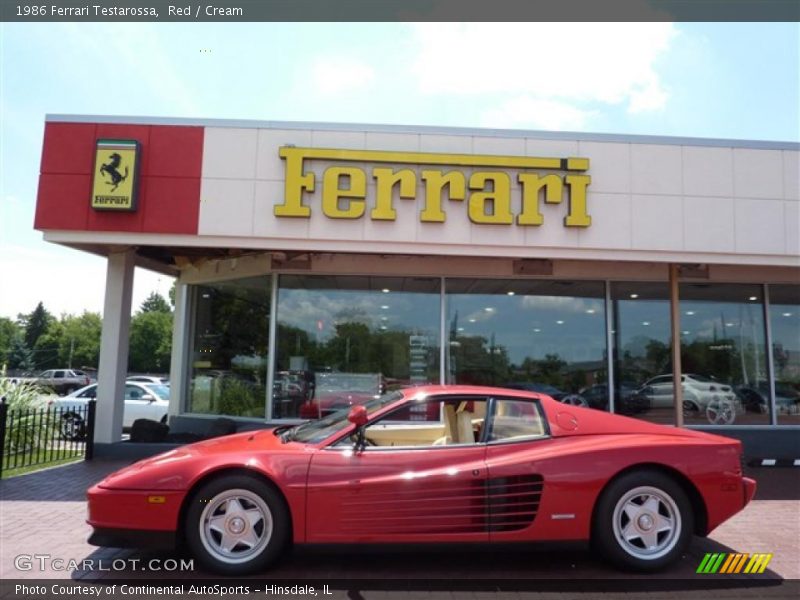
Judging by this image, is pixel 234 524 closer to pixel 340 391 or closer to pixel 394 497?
pixel 394 497

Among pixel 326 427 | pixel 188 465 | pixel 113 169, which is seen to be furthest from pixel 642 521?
pixel 113 169

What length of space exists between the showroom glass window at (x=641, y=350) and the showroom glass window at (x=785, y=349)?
175cm

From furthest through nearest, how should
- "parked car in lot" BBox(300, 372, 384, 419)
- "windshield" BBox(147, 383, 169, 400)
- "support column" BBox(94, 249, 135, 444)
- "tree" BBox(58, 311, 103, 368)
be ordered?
"tree" BBox(58, 311, 103, 368), "windshield" BBox(147, 383, 169, 400), "parked car in lot" BBox(300, 372, 384, 419), "support column" BBox(94, 249, 135, 444)

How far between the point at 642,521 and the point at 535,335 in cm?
636

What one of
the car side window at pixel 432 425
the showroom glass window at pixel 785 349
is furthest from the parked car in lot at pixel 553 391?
the car side window at pixel 432 425

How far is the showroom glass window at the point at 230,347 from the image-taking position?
10266 millimetres

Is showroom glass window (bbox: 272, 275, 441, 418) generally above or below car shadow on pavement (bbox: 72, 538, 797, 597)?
above

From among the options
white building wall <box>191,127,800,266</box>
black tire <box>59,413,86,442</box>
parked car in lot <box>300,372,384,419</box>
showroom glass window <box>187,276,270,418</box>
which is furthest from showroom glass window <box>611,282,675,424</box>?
black tire <box>59,413,86,442</box>

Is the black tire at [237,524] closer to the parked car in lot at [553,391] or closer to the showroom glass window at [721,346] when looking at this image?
the parked car in lot at [553,391]

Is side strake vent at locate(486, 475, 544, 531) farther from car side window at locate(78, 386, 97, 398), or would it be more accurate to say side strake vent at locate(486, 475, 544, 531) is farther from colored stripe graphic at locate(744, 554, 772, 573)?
car side window at locate(78, 386, 97, 398)

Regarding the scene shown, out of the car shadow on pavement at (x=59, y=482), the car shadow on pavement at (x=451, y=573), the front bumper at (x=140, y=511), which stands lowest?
the car shadow on pavement at (x=59, y=482)

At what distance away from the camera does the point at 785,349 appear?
10.6m

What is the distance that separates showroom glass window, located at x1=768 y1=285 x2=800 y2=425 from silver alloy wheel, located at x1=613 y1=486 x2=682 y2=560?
292 inches

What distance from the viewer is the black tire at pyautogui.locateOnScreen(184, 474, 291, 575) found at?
4.17m
